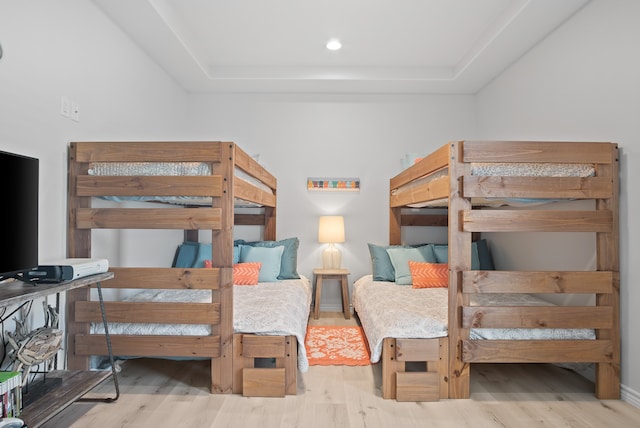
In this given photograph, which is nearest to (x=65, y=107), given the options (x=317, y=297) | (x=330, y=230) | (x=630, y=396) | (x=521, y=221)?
(x=330, y=230)

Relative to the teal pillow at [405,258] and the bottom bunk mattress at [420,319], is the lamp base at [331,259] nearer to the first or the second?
the teal pillow at [405,258]

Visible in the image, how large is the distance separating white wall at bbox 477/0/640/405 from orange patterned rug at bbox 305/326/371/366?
163 centimetres

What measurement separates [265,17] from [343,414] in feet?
8.96

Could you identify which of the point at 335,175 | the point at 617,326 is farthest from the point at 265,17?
the point at 617,326

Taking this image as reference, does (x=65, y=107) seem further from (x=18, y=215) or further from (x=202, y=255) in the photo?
(x=202, y=255)

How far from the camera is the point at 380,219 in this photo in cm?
413

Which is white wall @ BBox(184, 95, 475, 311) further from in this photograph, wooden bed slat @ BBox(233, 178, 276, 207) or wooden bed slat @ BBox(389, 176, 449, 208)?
wooden bed slat @ BBox(233, 178, 276, 207)

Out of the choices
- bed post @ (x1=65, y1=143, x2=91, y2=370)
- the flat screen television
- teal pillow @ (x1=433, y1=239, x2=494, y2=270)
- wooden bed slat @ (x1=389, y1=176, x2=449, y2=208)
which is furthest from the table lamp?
the flat screen television

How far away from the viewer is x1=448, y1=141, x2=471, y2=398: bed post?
7.07 ft

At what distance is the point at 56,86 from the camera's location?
2.17 m

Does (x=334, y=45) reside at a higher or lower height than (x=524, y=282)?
higher

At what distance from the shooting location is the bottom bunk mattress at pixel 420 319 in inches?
85.8

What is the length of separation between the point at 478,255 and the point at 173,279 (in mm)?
2784

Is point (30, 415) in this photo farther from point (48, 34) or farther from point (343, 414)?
point (48, 34)
